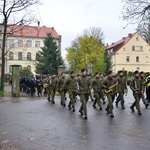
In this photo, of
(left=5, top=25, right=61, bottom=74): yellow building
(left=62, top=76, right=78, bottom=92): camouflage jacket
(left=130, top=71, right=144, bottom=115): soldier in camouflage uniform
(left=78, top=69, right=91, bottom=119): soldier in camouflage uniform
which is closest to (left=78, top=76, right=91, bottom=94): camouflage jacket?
(left=78, top=69, right=91, bottom=119): soldier in camouflage uniform

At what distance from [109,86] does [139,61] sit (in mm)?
67193

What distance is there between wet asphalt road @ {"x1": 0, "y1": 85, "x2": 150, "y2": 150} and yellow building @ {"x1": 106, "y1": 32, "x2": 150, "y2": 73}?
2589 inches

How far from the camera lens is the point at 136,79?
13727mm

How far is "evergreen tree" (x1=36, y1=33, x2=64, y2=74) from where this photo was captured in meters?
56.9

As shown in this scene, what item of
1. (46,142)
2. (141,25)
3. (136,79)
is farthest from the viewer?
(141,25)

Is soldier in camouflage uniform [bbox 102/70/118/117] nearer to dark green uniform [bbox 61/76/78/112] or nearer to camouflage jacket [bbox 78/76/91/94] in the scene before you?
camouflage jacket [bbox 78/76/91/94]

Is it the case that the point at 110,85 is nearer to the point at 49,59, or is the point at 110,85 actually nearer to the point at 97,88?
the point at 97,88

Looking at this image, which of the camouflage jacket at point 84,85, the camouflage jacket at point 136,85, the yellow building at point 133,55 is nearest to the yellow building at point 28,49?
the yellow building at point 133,55

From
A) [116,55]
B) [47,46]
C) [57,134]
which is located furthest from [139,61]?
[57,134]

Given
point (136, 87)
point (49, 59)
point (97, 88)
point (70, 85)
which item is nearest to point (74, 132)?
point (70, 85)

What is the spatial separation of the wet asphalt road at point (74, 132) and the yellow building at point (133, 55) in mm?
65764

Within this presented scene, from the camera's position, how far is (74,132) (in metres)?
→ 8.91

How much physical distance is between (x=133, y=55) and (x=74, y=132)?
70.8 meters

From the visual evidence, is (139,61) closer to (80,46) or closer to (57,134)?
(80,46)
